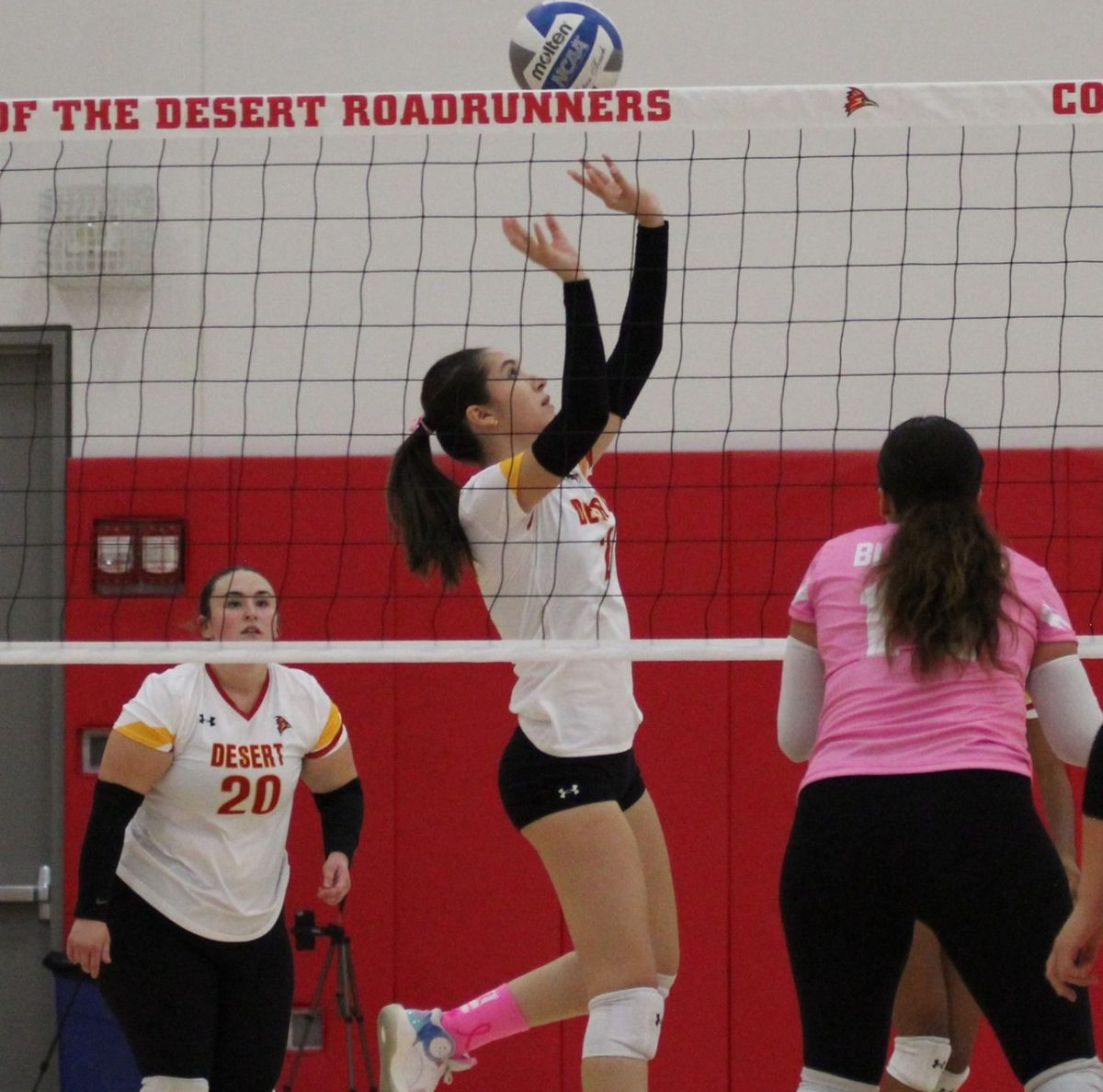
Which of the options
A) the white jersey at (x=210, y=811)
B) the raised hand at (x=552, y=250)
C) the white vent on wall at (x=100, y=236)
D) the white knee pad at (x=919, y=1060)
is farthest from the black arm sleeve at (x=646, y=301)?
the white vent on wall at (x=100, y=236)

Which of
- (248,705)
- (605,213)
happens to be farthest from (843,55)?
(248,705)

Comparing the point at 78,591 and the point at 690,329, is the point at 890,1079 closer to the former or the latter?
the point at 690,329

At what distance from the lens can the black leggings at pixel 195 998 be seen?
396cm

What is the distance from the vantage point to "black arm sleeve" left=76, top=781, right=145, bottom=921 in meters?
3.94

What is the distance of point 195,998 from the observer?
400 cm

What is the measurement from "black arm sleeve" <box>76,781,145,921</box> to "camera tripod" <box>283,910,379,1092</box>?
1.13m

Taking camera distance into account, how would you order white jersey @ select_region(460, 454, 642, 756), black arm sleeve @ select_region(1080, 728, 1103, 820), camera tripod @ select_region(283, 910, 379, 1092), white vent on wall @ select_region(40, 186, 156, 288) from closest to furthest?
black arm sleeve @ select_region(1080, 728, 1103, 820) → white jersey @ select_region(460, 454, 642, 756) → camera tripod @ select_region(283, 910, 379, 1092) → white vent on wall @ select_region(40, 186, 156, 288)

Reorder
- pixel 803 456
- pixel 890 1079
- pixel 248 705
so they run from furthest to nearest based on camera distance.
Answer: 1. pixel 803 456
2. pixel 248 705
3. pixel 890 1079

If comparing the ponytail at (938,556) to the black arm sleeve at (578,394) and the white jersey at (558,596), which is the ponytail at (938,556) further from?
the white jersey at (558,596)

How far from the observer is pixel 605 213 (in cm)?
579

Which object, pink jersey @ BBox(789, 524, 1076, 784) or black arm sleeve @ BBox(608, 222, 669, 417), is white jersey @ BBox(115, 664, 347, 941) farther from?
pink jersey @ BBox(789, 524, 1076, 784)

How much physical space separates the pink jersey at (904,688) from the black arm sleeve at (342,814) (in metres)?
1.72

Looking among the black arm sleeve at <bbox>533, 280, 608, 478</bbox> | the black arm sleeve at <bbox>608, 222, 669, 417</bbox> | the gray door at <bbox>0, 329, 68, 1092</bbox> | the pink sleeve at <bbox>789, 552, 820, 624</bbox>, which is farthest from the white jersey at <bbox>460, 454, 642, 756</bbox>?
the gray door at <bbox>0, 329, 68, 1092</bbox>

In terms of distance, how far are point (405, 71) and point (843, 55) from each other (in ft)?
4.89
